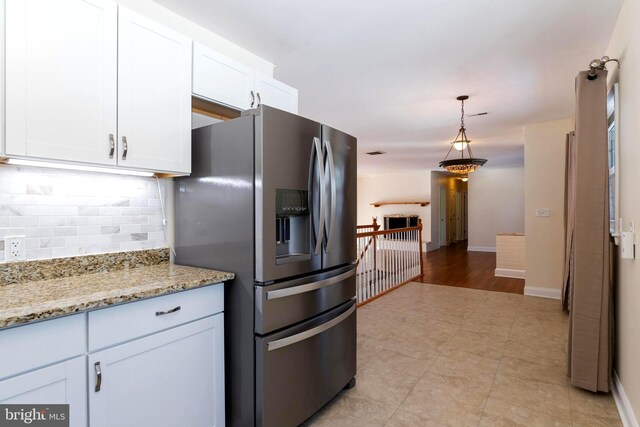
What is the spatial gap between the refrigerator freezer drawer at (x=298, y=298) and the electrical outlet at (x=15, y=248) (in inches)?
43.1

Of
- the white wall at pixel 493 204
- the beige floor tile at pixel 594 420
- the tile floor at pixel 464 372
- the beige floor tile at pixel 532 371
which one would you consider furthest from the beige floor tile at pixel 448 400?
the white wall at pixel 493 204

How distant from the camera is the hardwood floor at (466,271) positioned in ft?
17.7

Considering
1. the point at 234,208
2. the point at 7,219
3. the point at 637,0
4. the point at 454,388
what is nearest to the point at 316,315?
the point at 234,208

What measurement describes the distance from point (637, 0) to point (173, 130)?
2514mm

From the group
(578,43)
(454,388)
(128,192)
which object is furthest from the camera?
(578,43)

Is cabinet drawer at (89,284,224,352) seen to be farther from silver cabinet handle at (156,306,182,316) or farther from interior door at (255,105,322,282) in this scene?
interior door at (255,105,322,282)

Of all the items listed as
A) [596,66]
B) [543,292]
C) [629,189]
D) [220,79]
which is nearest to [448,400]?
[629,189]

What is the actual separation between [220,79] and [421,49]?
5.04ft

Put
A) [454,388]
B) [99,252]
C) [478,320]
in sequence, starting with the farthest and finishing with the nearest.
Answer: [478,320] < [454,388] < [99,252]

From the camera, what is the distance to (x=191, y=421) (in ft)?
5.20

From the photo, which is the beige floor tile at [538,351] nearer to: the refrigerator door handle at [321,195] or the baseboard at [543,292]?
the baseboard at [543,292]

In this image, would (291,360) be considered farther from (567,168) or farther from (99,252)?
(567,168)

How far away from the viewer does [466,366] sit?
2650 millimetres

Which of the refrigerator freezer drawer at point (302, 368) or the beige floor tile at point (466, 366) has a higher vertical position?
the refrigerator freezer drawer at point (302, 368)
